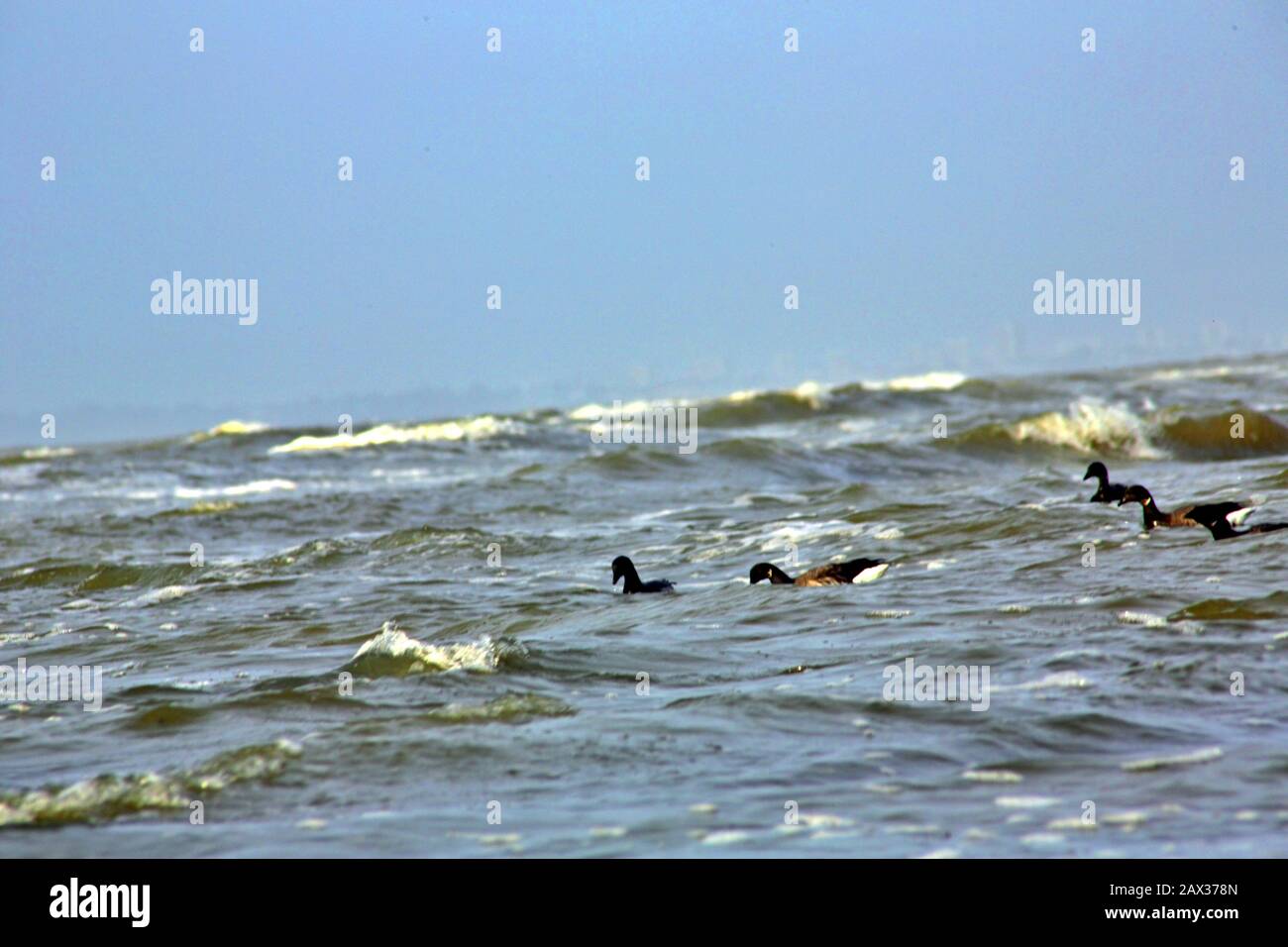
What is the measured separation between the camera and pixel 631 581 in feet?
38.5

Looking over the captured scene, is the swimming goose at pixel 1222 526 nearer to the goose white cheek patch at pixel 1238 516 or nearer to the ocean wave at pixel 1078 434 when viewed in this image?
the goose white cheek patch at pixel 1238 516

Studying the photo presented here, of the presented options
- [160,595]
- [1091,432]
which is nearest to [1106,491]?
[160,595]

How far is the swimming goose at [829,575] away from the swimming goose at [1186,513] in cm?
289

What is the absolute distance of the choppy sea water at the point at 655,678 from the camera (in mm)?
5516

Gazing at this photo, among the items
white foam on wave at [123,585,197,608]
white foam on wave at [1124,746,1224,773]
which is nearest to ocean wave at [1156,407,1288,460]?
white foam on wave at [123,585,197,608]

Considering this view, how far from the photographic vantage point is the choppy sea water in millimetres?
5516

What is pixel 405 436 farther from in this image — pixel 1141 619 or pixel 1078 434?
pixel 1141 619

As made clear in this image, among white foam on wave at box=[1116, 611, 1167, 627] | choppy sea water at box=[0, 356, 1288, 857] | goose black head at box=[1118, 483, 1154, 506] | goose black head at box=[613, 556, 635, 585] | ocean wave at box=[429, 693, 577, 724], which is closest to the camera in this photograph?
choppy sea water at box=[0, 356, 1288, 857]

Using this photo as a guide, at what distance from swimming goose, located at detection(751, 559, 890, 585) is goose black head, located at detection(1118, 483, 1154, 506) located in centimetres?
305

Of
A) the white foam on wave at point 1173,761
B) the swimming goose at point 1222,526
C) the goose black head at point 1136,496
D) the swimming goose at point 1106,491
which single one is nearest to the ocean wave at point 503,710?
the white foam on wave at point 1173,761

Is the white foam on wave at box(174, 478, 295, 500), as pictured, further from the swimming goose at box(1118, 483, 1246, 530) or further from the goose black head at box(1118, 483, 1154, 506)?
the swimming goose at box(1118, 483, 1246, 530)

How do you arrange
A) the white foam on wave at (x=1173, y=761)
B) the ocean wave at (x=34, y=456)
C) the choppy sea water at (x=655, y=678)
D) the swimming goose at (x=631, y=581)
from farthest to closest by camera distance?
the ocean wave at (x=34, y=456) < the swimming goose at (x=631, y=581) < the white foam on wave at (x=1173, y=761) < the choppy sea water at (x=655, y=678)

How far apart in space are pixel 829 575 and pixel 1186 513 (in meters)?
3.64
